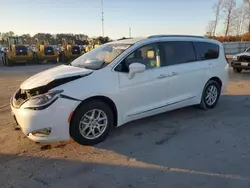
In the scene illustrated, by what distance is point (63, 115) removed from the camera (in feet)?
11.9

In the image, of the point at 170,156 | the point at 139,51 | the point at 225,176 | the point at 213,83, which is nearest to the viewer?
the point at 225,176

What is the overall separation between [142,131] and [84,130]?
1151 mm

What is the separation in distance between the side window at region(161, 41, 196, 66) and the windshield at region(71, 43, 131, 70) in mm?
802

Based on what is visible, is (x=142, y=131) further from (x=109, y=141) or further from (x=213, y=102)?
(x=213, y=102)

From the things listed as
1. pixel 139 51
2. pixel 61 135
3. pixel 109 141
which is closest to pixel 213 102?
pixel 139 51

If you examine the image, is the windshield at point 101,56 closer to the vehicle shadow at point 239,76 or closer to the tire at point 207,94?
the tire at point 207,94

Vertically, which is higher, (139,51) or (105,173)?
(139,51)

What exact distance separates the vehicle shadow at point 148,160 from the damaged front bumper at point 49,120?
301mm

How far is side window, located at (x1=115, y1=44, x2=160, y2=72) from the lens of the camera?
4262mm

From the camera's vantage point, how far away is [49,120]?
3.54 m

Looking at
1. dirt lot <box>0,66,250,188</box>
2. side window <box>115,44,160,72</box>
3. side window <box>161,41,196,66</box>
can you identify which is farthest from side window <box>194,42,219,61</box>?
dirt lot <box>0,66,250,188</box>

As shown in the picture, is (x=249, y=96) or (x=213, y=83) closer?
(x=213, y=83)

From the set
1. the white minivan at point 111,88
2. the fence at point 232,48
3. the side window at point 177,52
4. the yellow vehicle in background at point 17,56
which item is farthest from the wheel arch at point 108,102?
the fence at point 232,48

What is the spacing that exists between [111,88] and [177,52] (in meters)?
→ 1.82
